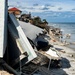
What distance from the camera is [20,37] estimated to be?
16.4m

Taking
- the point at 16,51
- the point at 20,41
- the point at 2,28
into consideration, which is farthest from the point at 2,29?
the point at 16,51

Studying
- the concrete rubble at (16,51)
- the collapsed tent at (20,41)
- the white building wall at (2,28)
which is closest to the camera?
the white building wall at (2,28)

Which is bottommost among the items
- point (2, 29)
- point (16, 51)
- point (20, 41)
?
point (16, 51)

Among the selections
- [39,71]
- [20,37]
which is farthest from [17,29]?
[39,71]

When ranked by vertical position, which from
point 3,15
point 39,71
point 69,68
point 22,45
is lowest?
point 69,68

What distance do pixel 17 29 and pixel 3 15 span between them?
248cm

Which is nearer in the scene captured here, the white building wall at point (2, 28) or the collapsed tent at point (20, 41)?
the white building wall at point (2, 28)

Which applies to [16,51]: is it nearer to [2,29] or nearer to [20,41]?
[20,41]

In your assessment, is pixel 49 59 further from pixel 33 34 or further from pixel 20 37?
pixel 20 37

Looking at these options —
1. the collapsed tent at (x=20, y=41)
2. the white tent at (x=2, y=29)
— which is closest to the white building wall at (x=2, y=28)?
the white tent at (x=2, y=29)

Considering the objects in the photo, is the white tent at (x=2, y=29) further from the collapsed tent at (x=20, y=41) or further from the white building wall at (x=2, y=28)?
the collapsed tent at (x=20, y=41)

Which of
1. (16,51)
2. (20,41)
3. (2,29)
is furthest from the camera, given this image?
(16,51)

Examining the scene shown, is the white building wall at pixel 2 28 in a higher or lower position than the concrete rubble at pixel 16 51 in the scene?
higher

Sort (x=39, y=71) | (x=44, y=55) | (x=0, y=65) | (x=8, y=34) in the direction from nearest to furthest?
(x=0, y=65), (x=8, y=34), (x=39, y=71), (x=44, y=55)
